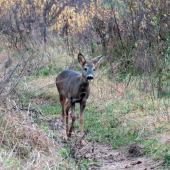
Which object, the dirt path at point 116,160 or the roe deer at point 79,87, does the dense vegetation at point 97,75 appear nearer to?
the dirt path at point 116,160

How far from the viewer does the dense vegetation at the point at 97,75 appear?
5.21m

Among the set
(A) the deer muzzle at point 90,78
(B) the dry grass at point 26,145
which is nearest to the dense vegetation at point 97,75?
(B) the dry grass at point 26,145

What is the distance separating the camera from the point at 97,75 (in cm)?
1105

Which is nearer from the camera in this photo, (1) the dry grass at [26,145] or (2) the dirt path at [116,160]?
(1) the dry grass at [26,145]

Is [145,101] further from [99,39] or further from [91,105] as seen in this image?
[99,39]

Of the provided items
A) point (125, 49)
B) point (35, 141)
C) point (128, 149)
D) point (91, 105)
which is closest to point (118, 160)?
point (128, 149)

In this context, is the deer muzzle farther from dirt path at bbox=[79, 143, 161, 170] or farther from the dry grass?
the dry grass

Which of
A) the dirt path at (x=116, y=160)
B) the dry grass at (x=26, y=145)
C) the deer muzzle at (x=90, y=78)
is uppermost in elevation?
the deer muzzle at (x=90, y=78)

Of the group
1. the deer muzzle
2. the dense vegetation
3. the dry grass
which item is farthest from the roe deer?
the dry grass

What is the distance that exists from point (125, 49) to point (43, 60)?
122 inches

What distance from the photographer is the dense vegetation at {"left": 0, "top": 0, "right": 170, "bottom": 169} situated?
5.21 metres

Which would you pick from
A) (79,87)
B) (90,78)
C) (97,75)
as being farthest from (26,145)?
(97,75)

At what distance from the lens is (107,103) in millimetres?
8914

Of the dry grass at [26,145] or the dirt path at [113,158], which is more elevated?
the dry grass at [26,145]
